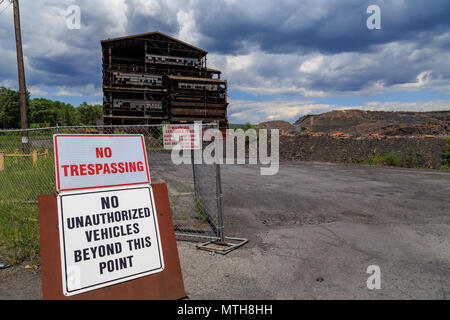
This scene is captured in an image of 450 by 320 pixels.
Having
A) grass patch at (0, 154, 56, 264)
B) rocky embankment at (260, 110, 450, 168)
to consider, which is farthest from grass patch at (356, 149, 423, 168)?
grass patch at (0, 154, 56, 264)

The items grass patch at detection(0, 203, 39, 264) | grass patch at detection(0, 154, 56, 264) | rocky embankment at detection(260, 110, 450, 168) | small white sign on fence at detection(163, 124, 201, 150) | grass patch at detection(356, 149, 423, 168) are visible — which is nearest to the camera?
grass patch at detection(0, 203, 39, 264)

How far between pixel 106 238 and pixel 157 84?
39.1m

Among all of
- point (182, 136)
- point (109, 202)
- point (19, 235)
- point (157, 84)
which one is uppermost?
point (157, 84)

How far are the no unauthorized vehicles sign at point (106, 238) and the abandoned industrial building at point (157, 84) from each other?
1383 inches

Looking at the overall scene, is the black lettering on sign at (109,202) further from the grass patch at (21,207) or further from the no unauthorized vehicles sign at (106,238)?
the grass patch at (21,207)

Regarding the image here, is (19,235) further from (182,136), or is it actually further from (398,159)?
(398,159)

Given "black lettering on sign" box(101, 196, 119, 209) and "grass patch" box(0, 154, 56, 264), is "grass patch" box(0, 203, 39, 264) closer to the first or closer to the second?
"grass patch" box(0, 154, 56, 264)

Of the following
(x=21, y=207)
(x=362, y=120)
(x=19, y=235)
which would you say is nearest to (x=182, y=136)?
(x=19, y=235)

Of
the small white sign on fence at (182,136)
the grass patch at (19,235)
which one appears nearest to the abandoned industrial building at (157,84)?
the grass patch at (19,235)

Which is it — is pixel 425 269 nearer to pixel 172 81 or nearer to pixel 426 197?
pixel 426 197

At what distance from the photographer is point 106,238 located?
10.2 ft

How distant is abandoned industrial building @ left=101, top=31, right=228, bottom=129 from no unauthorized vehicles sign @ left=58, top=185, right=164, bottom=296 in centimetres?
3513

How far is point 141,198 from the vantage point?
11.5 feet

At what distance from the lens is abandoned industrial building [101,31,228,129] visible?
125ft
